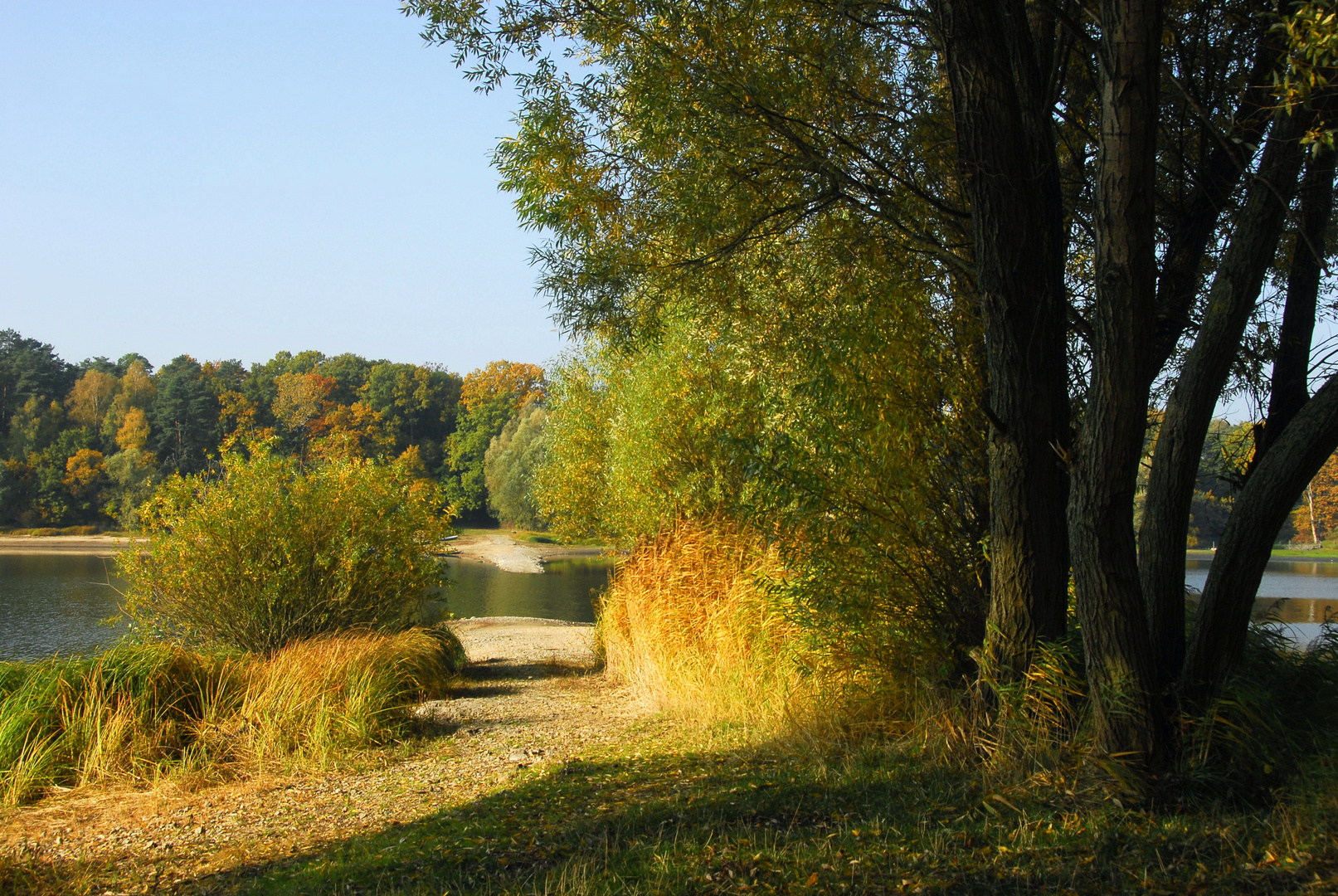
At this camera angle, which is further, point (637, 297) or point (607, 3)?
point (637, 297)

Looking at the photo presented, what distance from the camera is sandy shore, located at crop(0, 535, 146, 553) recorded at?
49719 mm

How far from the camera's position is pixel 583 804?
5090 mm

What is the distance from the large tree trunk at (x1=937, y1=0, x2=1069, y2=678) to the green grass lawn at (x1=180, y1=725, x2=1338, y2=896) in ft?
3.49

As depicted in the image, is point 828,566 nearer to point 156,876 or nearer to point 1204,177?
point 1204,177

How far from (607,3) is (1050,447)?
14.8 feet

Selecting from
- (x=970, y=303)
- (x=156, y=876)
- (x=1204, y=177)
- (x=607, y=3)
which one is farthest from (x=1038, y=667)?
(x=607, y=3)

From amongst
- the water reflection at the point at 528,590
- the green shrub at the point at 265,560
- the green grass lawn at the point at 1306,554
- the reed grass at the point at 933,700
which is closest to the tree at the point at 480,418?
the water reflection at the point at 528,590

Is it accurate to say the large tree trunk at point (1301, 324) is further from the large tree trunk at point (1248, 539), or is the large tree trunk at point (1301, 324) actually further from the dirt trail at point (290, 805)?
the dirt trail at point (290, 805)

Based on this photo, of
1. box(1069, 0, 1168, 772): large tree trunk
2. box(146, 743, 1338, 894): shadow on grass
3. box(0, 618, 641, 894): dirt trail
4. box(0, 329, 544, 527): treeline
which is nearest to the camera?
box(146, 743, 1338, 894): shadow on grass

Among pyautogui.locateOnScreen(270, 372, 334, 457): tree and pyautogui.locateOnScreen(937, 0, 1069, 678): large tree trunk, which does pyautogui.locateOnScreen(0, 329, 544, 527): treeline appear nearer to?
pyautogui.locateOnScreen(270, 372, 334, 457): tree

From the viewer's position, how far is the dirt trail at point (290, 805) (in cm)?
488

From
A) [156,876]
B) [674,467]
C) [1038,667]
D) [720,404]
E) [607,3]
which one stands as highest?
[607,3]

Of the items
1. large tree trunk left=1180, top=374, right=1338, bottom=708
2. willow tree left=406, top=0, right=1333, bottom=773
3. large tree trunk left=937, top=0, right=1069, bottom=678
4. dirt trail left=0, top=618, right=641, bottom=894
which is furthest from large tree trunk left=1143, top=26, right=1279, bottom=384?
dirt trail left=0, top=618, right=641, bottom=894

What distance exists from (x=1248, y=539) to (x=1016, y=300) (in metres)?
1.61
